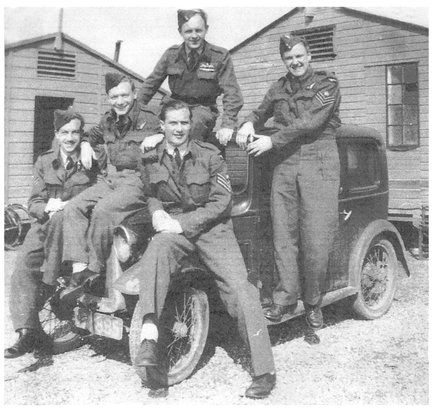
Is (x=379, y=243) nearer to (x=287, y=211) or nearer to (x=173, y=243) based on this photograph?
(x=287, y=211)

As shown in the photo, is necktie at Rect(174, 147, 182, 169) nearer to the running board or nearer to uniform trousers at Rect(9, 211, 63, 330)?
uniform trousers at Rect(9, 211, 63, 330)

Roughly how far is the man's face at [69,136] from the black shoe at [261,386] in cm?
214

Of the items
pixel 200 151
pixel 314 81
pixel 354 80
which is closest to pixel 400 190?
pixel 354 80

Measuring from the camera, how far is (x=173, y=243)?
127 inches

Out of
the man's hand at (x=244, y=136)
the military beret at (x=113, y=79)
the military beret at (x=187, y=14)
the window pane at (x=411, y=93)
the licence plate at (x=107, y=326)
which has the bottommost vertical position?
the licence plate at (x=107, y=326)

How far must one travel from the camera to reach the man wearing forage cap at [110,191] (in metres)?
3.42

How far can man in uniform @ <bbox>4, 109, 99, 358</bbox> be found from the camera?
11.8ft

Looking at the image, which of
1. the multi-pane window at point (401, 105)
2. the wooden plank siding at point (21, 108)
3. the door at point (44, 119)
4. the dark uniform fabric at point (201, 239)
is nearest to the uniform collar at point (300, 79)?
the dark uniform fabric at point (201, 239)

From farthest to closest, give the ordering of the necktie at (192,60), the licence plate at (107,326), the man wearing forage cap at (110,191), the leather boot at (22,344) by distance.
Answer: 1. the necktie at (192,60)
2. the leather boot at (22,344)
3. the man wearing forage cap at (110,191)
4. the licence plate at (107,326)

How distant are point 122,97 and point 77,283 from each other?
153 cm

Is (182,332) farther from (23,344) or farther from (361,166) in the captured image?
(361,166)

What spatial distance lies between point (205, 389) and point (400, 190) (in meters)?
7.14

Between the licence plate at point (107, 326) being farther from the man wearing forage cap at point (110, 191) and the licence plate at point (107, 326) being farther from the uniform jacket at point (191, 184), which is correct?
the uniform jacket at point (191, 184)

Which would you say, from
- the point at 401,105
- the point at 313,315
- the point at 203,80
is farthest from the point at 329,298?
the point at 401,105
